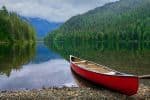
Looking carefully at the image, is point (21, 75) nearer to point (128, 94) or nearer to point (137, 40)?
point (128, 94)

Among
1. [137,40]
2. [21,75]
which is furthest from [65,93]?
[137,40]

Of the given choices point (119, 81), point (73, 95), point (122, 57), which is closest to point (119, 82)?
point (119, 81)

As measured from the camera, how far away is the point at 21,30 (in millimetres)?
167500

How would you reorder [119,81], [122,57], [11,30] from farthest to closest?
[11,30] → [122,57] → [119,81]

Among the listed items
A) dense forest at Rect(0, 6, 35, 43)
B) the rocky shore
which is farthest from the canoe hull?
dense forest at Rect(0, 6, 35, 43)

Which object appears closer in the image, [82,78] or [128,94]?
[128,94]

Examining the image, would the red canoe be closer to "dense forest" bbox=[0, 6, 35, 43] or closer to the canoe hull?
the canoe hull

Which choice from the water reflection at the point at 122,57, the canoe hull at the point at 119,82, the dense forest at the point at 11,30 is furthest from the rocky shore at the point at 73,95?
the dense forest at the point at 11,30

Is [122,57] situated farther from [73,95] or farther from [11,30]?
[11,30]

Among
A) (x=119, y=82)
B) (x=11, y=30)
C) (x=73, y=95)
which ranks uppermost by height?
(x=11, y=30)

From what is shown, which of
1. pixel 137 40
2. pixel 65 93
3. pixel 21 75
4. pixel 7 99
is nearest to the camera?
pixel 7 99

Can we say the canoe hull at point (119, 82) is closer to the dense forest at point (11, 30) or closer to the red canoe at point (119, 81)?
the red canoe at point (119, 81)

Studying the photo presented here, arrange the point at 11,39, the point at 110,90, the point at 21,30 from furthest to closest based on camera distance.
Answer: the point at 21,30 < the point at 11,39 < the point at 110,90

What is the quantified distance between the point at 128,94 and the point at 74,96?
4.00m
